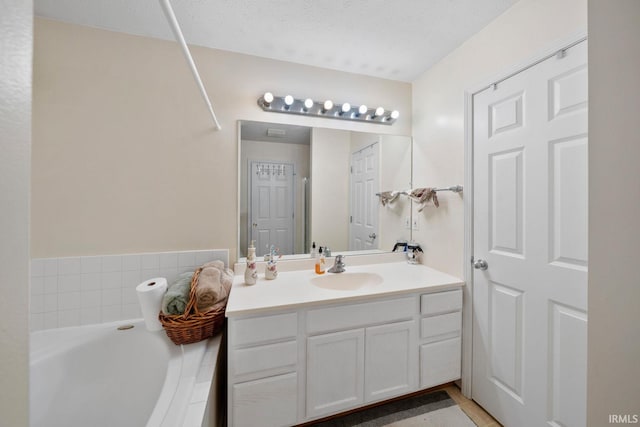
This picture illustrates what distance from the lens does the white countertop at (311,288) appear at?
129 centimetres

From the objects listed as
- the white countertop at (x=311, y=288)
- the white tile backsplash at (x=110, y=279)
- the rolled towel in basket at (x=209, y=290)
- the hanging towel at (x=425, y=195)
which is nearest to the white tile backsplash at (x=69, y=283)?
the white tile backsplash at (x=110, y=279)

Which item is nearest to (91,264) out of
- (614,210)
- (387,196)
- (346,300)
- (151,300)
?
(151,300)

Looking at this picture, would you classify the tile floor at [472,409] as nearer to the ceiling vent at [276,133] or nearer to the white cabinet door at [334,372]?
the white cabinet door at [334,372]

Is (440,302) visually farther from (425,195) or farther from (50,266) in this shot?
(50,266)

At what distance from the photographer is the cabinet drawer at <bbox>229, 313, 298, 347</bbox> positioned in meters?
1.23

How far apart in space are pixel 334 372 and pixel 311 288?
47 cm

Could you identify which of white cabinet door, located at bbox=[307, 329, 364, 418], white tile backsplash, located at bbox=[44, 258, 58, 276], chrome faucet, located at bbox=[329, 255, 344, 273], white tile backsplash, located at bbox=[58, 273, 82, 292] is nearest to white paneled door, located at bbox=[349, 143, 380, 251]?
chrome faucet, located at bbox=[329, 255, 344, 273]

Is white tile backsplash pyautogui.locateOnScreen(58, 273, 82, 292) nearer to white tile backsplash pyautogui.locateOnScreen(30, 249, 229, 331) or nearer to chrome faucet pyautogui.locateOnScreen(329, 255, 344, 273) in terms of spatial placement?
white tile backsplash pyautogui.locateOnScreen(30, 249, 229, 331)

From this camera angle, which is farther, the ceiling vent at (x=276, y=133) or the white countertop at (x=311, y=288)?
the ceiling vent at (x=276, y=133)

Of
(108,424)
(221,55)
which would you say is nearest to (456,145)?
(221,55)

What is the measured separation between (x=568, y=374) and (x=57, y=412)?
2447 mm

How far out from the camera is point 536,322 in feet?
4.20

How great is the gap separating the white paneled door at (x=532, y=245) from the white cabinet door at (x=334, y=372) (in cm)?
81

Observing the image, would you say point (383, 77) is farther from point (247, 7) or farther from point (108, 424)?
point (108, 424)
